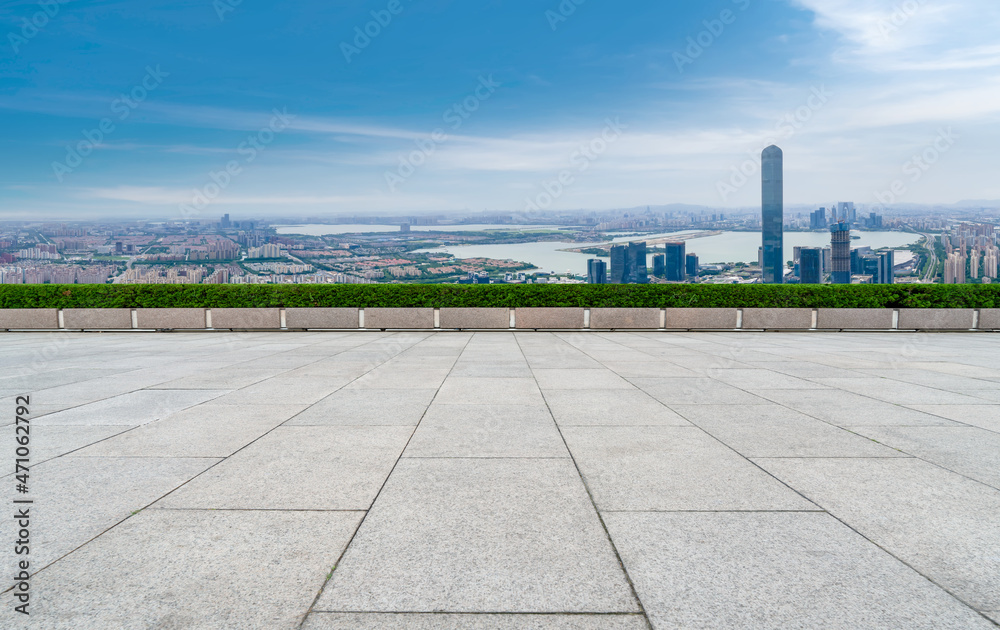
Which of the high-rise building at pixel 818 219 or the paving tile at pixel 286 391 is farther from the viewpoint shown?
the high-rise building at pixel 818 219

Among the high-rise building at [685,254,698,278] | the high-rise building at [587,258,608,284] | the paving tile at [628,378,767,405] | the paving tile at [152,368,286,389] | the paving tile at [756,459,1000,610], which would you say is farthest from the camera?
the high-rise building at [685,254,698,278]

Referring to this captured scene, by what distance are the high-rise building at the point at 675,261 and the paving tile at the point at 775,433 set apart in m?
12.8

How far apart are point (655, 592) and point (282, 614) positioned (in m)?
1.79

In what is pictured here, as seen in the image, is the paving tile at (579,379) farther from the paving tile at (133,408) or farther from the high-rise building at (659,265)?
the high-rise building at (659,265)

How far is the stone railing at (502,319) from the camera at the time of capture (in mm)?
17234

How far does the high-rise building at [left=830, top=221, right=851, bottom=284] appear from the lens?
18.9m

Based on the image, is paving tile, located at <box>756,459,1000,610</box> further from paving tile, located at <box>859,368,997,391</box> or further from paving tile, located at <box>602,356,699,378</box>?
paving tile, located at <box>859,368,997,391</box>

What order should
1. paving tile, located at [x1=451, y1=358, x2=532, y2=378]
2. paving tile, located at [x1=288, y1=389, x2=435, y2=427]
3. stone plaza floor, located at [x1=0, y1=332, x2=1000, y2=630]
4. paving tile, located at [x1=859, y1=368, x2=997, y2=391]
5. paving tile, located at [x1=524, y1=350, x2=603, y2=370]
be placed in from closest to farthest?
1. stone plaza floor, located at [x1=0, y1=332, x2=1000, y2=630]
2. paving tile, located at [x1=288, y1=389, x2=435, y2=427]
3. paving tile, located at [x1=859, y1=368, x2=997, y2=391]
4. paving tile, located at [x1=451, y1=358, x2=532, y2=378]
5. paving tile, located at [x1=524, y1=350, x2=603, y2=370]

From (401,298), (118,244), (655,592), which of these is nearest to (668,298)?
(401,298)

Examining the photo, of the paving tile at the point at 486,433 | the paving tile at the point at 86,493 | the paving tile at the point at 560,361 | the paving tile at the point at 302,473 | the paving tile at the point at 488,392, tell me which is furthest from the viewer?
the paving tile at the point at 560,361

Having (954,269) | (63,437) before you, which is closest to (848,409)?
(63,437)

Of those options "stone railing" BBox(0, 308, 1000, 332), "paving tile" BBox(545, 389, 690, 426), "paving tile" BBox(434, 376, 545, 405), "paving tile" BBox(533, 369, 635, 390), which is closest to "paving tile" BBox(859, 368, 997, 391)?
"paving tile" BBox(533, 369, 635, 390)

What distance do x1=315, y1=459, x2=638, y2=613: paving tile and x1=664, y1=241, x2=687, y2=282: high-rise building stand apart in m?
16.1

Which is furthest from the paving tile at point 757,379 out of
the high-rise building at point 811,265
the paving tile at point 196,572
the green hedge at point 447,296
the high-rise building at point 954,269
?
the high-rise building at point 954,269
